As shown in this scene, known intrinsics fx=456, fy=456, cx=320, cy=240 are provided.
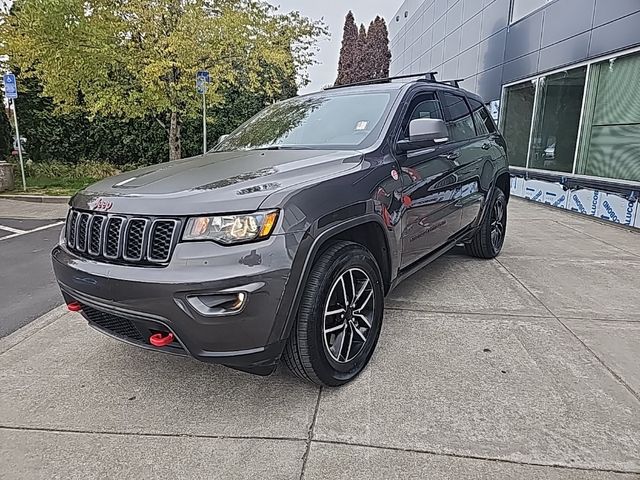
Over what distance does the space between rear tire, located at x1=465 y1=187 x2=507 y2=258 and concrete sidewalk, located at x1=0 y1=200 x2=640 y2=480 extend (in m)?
1.38

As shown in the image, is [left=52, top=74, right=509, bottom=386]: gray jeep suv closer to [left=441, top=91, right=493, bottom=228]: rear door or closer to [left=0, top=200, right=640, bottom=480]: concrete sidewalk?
[left=0, top=200, right=640, bottom=480]: concrete sidewalk

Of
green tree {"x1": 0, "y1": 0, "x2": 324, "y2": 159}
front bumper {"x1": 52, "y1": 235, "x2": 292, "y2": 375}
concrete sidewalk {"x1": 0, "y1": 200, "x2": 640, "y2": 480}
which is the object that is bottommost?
concrete sidewalk {"x1": 0, "y1": 200, "x2": 640, "y2": 480}

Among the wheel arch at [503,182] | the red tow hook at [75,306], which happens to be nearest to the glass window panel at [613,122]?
the wheel arch at [503,182]

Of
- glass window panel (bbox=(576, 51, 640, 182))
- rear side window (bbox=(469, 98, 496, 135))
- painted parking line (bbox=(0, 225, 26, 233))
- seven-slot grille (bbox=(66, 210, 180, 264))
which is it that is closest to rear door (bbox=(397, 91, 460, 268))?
rear side window (bbox=(469, 98, 496, 135))

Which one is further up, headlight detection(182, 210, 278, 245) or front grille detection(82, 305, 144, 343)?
headlight detection(182, 210, 278, 245)

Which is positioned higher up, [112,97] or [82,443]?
[112,97]

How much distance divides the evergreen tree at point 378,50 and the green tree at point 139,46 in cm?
3045

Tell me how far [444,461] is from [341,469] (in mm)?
469

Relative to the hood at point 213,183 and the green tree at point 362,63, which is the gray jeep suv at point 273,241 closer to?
the hood at point 213,183

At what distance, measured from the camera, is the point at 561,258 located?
557 cm

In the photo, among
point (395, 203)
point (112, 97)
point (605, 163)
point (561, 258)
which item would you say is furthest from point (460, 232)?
point (112, 97)

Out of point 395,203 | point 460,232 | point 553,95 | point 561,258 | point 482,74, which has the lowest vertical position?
point 561,258

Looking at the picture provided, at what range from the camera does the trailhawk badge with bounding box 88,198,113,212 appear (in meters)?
2.33

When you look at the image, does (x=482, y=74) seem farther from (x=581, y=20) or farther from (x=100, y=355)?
(x=100, y=355)
